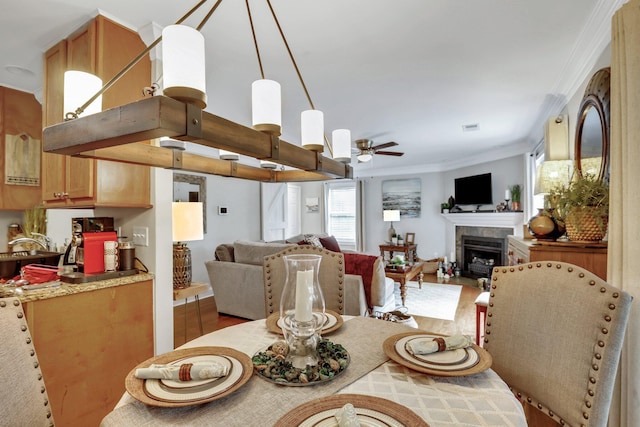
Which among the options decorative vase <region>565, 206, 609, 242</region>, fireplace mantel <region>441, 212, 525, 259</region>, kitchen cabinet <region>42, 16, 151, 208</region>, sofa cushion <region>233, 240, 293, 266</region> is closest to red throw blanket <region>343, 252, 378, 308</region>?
sofa cushion <region>233, 240, 293, 266</region>

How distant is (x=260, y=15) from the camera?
6.22 feet

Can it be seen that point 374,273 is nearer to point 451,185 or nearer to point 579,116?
point 579,116

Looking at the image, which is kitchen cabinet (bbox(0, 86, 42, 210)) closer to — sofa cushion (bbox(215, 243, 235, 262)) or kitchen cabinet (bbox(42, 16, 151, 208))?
kitchen cabinet (bbox(42, 16, 151, 208))

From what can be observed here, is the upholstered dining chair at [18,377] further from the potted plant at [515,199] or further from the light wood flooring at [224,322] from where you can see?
the potted plant at [515,199]

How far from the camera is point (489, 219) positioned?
5.84m

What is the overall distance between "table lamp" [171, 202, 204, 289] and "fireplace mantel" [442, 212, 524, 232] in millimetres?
4711

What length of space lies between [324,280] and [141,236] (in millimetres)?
1299

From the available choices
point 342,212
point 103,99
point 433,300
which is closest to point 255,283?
point 103,99

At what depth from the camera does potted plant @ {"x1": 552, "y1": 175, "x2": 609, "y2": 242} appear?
1730 millimetres

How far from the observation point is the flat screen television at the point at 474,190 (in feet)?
19.3

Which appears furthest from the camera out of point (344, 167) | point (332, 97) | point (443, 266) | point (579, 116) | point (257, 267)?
point (443, 266)

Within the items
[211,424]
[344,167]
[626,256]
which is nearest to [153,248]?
[344,167]

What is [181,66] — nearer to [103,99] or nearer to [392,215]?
[103,99]

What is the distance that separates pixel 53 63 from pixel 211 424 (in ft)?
8.68
